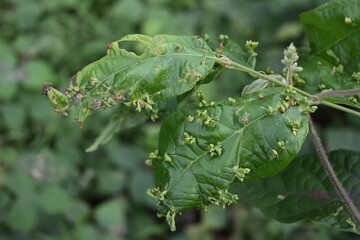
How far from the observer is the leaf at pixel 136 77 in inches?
48.1

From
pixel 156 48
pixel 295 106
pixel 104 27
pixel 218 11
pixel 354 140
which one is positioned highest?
pixel 156 48

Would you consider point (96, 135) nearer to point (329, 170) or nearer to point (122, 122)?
point (122, 122)

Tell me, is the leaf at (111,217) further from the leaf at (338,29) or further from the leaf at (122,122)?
the leaf at (338,29)

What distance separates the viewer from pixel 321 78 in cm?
150

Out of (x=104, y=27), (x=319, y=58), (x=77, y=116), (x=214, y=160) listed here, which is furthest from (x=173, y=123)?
(x=104, y=27)

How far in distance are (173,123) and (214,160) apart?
0.63 feet

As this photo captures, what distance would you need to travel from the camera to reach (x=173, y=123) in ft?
4.27

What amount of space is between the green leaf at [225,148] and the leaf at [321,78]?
277 millimetres

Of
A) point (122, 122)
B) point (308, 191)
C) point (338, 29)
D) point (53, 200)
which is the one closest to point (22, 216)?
point (53, 200)

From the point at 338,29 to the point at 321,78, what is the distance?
21cm

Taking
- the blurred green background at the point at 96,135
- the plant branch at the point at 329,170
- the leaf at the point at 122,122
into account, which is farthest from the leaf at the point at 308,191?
the blurred green background at the point at 96,135

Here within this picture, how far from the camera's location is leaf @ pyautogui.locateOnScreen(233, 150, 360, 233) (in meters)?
1.57

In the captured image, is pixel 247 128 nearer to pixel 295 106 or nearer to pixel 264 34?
pixel 295 106

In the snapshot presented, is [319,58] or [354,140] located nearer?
[319,58]
